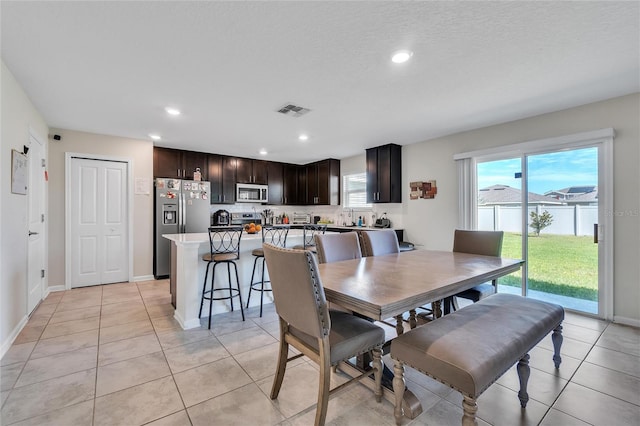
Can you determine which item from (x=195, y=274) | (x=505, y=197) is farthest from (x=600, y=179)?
(x=195, y=274)

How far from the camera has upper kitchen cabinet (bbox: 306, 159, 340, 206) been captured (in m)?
6.23

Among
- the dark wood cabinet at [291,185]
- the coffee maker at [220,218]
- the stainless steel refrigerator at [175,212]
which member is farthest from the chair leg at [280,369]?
the dark wood cabinet at [291,185]

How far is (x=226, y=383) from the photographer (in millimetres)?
1983

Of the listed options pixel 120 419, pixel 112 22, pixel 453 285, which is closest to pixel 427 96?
pixel 453 285

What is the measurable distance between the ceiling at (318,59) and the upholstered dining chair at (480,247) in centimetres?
143

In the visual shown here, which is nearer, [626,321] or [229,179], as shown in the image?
[626,321]

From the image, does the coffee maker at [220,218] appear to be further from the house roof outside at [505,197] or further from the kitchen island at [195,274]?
the house roof outside at [505,197]

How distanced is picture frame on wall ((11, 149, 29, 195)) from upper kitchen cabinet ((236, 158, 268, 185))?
3378mm

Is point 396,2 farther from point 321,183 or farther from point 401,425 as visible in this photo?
point 321,183

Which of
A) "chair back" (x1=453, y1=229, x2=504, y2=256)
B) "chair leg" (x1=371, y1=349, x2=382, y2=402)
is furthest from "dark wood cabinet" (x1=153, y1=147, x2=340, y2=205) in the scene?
"chair leg" (x1=371, y1=349, x2=382, y2=402)

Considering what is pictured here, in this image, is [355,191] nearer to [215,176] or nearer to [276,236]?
[215,176]

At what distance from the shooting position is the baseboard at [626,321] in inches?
113

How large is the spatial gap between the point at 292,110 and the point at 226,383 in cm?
276

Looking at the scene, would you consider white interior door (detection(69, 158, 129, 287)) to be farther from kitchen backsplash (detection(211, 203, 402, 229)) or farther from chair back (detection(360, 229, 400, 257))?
chair back (detection(360, 229, 400, 257))
